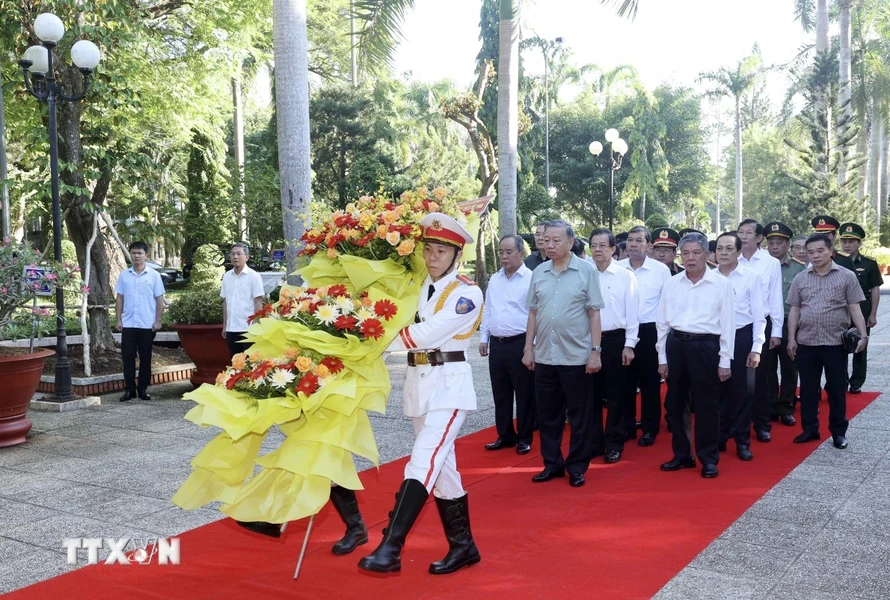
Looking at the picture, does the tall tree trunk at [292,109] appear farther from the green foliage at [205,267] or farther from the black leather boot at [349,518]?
the green foliage at [205,267]

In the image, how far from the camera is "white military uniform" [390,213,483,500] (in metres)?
4.22

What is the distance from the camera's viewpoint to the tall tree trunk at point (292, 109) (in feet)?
29.0

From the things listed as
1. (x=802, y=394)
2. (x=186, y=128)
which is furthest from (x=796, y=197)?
(x=802, y=394)

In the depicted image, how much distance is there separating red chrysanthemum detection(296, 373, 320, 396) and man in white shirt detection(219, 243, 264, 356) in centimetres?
528

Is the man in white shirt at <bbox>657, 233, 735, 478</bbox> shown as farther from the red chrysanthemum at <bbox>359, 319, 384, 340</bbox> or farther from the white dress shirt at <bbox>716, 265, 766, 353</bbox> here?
the red chrysanthemum at <bbox>359, 319, 384, 340</bbox>

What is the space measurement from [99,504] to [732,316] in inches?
183

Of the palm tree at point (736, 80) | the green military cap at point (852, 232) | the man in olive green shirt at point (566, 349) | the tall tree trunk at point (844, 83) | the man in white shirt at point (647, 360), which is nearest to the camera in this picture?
the man in olive green shirt at point (566, 349)

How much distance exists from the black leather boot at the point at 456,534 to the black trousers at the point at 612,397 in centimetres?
262

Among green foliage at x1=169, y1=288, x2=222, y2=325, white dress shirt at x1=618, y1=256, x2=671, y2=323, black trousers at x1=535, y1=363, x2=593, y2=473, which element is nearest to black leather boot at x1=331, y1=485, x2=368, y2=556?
black trousers at x1=535, y1=363, x2=593, y2=473

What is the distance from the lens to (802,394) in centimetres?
705

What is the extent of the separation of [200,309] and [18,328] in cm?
260

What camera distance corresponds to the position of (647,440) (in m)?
7.20

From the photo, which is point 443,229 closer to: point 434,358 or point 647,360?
point 434,358

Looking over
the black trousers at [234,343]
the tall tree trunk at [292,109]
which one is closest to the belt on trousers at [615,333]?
the tall tree trunk at [292,109]
